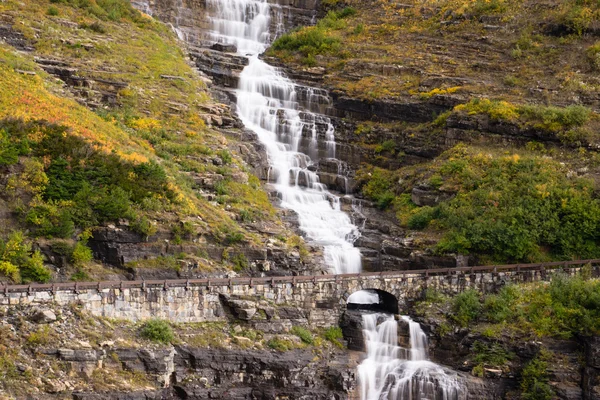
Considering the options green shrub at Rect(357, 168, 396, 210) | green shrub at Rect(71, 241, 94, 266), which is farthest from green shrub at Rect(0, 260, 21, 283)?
green shrub at Rect(357, 168, 396, 210)

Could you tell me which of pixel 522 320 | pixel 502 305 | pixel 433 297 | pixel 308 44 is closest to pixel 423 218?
pixel 433 297

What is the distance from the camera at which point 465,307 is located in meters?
46.8

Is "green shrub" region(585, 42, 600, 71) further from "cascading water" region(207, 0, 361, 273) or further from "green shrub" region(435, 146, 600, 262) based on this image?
"cascading water" region(207, 0, 361, 273)

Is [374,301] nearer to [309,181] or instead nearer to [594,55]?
[309,181]

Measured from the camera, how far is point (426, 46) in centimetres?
7850

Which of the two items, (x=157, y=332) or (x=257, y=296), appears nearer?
(x=157, y=332)

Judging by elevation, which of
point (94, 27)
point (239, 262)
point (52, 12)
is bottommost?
point (239, 262)

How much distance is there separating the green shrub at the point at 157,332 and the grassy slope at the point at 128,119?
6.21 metres

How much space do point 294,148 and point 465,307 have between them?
2275 centimetres

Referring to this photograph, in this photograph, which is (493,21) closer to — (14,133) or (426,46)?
(426,46)

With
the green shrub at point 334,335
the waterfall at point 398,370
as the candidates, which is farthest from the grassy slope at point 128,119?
Result: the waterfall at point 398,370

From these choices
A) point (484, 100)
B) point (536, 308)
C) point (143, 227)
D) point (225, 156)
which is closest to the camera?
point (143, 227)

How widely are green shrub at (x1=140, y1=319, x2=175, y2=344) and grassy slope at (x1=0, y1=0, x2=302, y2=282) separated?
20.4ft

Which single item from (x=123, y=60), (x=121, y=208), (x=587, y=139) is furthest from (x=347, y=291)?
(x=123, y=60)
